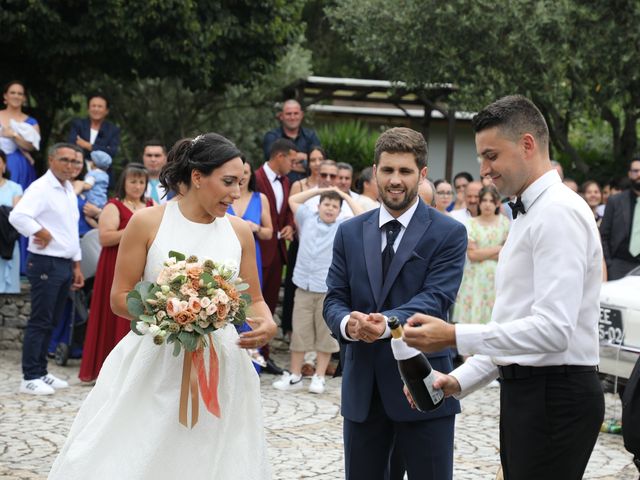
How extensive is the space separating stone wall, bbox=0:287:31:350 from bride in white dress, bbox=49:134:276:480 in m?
7.40

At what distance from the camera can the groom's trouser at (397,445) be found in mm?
4613

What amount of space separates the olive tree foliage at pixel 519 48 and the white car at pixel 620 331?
8.51 m

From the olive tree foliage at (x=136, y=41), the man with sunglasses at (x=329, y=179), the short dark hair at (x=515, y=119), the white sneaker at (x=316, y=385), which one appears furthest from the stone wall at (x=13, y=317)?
the short dark hair at (x=515, y=119)

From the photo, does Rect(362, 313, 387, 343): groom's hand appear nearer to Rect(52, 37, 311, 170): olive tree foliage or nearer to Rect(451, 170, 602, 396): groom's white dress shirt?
Rect(451, 170, 602, 396): groom's white dress shirt

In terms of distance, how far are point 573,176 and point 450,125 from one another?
315 centimetres

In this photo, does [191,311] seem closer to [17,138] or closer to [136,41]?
[17,138]

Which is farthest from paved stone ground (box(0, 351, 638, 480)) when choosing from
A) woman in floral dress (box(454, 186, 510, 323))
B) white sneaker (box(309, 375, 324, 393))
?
woman in floral dress (box(454, 186, 510, 323))

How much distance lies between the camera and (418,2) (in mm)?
17766

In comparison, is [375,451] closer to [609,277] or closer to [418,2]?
[609,277]

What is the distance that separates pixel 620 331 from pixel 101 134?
7309 mm

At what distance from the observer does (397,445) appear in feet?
15.8

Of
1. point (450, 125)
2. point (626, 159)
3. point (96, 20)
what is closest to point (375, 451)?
point (96, 20)

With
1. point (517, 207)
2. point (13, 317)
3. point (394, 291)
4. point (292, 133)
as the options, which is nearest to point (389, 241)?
point (394, 291)

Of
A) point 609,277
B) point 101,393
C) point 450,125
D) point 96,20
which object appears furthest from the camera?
point 450,125
